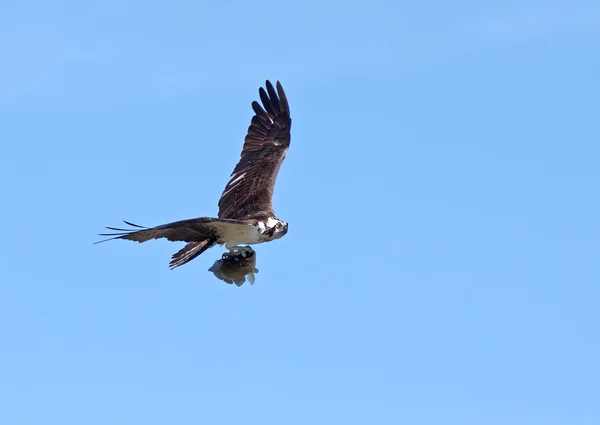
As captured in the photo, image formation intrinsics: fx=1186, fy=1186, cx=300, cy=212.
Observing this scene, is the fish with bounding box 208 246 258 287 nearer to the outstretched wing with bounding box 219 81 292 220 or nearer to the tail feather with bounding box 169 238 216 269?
the tail feather with bounding box 169 238 216 269

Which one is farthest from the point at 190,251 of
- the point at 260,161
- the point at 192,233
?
the point at 260,161

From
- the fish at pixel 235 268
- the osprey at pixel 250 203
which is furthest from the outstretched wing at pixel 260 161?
the fish at pixel 235 268

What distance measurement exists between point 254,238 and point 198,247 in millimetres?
1034

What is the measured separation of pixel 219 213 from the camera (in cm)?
2286

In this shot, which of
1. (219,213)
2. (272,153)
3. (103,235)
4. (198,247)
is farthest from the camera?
(272,153)

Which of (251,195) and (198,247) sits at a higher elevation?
(251,195)

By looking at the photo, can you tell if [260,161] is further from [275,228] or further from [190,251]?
[190,251]

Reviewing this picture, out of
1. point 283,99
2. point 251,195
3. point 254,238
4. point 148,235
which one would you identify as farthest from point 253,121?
point 148,235

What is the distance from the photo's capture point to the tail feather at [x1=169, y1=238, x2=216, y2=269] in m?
19.4

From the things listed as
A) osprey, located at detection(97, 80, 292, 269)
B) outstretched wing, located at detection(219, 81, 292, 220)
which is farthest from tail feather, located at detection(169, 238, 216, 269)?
outstretched wing, located at detection(219, 81, 292, 220)

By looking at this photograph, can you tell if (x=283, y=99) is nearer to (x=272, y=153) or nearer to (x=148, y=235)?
(x=272, y=153)

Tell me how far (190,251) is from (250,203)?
3257 mm

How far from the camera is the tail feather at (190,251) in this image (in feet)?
63.6

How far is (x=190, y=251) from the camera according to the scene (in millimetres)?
19641
